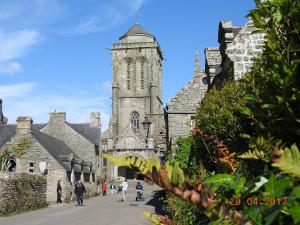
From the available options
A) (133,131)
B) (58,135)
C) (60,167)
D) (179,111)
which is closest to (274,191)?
(179,111)

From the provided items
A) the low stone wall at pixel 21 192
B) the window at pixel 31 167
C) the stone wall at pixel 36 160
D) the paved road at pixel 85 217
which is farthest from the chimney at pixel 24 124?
the paved road at pixel 85 217

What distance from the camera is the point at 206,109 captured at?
11.6 m

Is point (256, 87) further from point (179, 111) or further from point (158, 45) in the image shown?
point (158, 45)

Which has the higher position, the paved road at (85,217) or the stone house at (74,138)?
the stone house at (74,138)

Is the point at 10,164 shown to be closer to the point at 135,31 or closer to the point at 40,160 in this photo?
the point at 40,160

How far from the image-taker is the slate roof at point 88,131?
51519 mm

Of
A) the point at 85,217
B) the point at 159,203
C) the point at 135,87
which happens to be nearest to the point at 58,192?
the point at 159,203

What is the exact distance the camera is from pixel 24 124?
110 ft

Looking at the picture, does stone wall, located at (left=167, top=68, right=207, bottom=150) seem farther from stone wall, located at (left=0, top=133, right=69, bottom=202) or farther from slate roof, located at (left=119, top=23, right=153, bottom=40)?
slate roof, located at (left=119, top=23, right=153, bottom=40)

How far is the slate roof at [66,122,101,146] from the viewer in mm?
51519

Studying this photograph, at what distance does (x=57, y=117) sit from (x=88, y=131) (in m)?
5.23

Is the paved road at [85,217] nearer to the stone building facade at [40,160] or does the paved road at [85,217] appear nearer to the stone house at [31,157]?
the stone building facade at [40,160]

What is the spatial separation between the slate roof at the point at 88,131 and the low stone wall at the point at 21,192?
21.9m

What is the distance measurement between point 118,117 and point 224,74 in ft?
210
